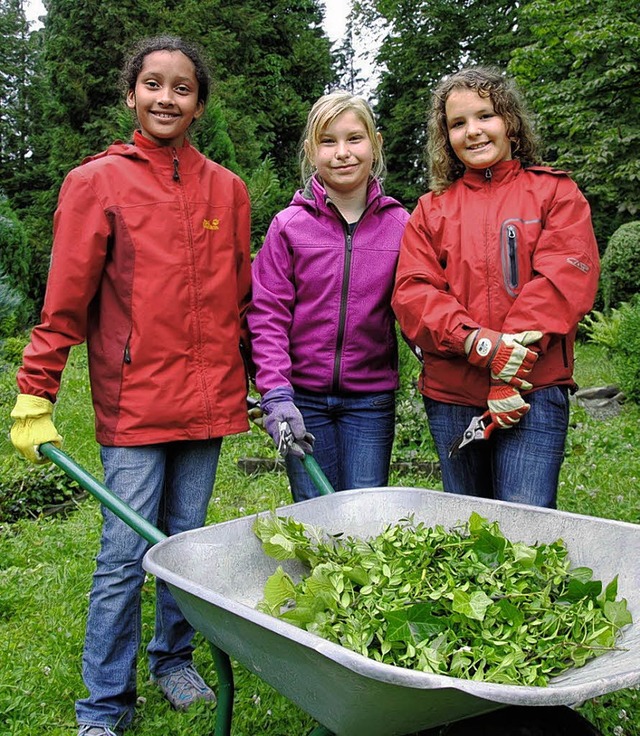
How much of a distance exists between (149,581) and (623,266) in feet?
29.2

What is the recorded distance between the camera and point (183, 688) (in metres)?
2.52

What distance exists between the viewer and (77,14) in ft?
44.7

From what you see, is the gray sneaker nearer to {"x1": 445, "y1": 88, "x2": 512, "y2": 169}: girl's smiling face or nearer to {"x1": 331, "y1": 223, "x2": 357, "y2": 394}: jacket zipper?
{"x1": 331, "y1": 223, "x2": 357, "y2": 394}: jacket zipper

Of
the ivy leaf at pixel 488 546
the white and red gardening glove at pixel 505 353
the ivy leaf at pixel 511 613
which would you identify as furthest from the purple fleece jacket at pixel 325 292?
the ivy leaf at pixel 511 613

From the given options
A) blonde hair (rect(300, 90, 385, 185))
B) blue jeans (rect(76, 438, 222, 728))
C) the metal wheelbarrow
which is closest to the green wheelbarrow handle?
the metal wheelbarrow

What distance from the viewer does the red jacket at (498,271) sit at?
2.07 metres

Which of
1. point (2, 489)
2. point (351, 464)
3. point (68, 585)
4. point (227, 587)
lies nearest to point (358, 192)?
point (351, 464)

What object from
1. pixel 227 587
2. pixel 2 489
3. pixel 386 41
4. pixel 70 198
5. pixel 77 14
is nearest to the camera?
pixel 227 587

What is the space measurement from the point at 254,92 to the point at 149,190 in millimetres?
14454

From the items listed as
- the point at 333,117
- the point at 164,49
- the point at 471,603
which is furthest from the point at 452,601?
the point at 164,49

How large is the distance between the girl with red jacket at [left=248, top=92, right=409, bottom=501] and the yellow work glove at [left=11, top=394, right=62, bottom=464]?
631mm

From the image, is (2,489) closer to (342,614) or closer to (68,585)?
(68,585)

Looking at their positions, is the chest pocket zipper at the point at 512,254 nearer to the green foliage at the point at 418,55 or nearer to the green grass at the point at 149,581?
the green grass at the point at 149,581

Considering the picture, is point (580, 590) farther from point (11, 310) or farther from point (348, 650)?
point (11, 310)
